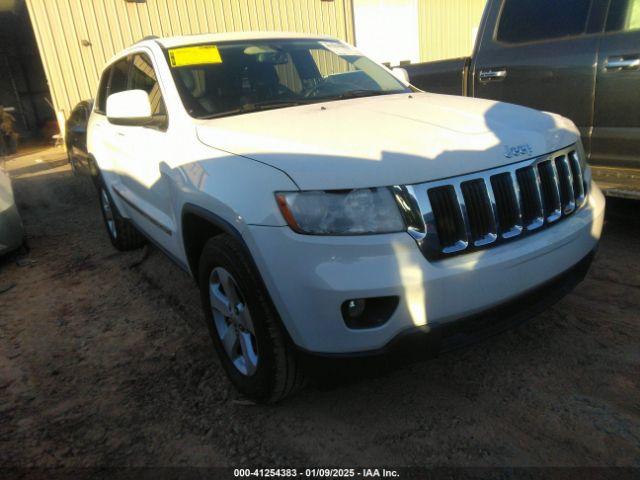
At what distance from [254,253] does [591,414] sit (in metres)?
1.54

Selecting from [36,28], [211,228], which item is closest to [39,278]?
[211,228]

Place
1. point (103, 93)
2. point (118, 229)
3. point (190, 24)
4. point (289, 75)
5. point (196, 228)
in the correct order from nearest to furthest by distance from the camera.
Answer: point (196, 228)
point (289, 75)
point (118, 229)
point (103, 93)
point (190, 24)

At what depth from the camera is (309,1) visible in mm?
12273

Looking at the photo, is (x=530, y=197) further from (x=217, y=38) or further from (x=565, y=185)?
(x=217, y=38)

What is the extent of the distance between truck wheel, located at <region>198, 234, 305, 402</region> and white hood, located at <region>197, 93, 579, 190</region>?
1.41 ft

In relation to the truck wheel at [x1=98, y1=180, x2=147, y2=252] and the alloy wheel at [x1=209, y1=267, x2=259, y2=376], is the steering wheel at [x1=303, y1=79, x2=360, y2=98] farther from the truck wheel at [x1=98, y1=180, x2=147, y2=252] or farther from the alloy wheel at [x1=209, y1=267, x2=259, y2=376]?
the truck wheel at [x1=98, y1=180, x2=147, y2=252]

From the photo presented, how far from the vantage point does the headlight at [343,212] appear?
1784 mm

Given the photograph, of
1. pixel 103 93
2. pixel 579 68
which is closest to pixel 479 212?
pixel 579 68

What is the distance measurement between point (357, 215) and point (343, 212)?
5 centimetres

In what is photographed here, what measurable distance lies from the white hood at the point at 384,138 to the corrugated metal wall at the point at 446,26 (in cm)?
1267

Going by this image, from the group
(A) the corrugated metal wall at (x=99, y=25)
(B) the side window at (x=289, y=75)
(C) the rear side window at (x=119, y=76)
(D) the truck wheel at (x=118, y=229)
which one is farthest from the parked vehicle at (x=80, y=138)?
(B) the side window at (x=289, y=75)

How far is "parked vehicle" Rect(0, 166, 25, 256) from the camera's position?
446 cm

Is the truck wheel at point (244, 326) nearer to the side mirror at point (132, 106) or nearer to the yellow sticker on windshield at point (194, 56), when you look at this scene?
the side mirror at point (132, 106)

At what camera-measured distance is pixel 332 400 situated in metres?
2.36
